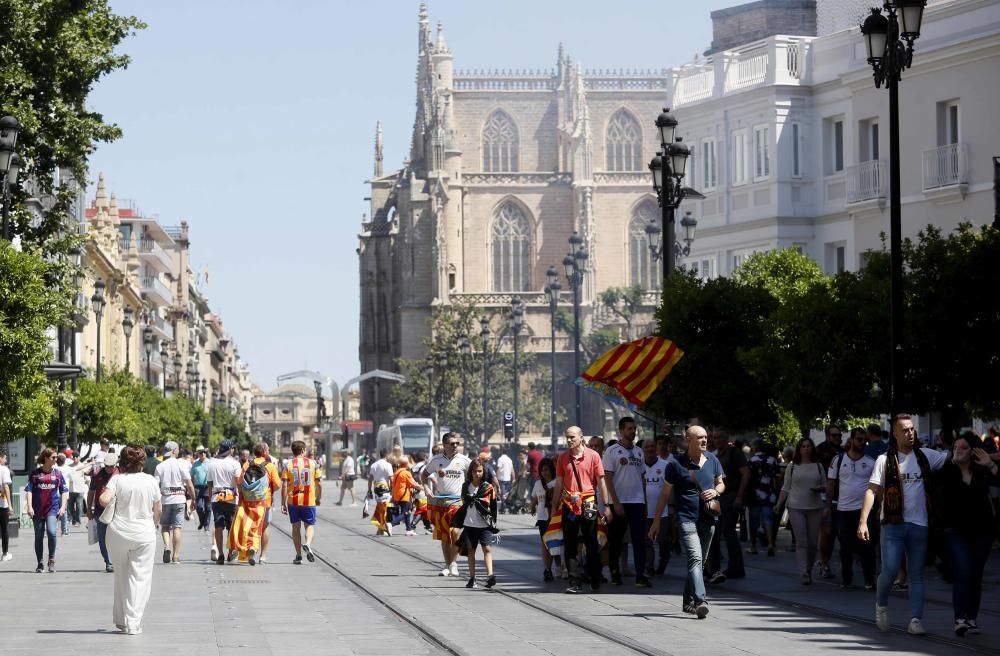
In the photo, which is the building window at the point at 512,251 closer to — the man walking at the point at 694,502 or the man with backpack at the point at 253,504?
the man with backpack at the point at 253,504

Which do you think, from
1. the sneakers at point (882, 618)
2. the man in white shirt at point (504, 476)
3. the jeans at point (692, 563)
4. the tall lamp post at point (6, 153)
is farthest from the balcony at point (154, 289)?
the sneakers at point (882, 618)

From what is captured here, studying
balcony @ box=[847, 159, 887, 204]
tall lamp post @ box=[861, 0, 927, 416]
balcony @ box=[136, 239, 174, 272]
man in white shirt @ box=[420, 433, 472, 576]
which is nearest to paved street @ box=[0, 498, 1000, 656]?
man in white shirt @ box=[420, 433, 472, 576]

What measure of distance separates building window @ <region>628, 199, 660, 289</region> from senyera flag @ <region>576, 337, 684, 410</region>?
3353 inches

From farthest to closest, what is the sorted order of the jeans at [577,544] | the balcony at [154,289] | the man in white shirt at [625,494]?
the balcony at [154,289]
the man in white shirt at [625,494]
the jeans at [577,544]

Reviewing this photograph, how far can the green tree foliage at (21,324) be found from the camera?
22.5 meters

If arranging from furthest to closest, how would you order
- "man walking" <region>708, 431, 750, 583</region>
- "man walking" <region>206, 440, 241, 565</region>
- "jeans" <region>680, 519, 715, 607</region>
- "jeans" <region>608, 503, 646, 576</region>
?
1. "man walking" <region>206, 440, 241, 565</region>
2. "man walking" <region>708, 431, 750, 583</region>
3. "jeans" <region>608, 503, 646, 576</region>
4. "jeans" <region>680, 519, 715, 607</region>

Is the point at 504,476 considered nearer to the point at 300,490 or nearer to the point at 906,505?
the point at 300,490

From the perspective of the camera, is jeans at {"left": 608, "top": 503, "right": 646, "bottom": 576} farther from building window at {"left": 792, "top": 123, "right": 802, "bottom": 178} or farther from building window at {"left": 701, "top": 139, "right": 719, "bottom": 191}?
building window at {"left": 701, "top": 139, "right": 719, "bottom": 191}

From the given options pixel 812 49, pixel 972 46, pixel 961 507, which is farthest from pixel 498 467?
pixel 961 507

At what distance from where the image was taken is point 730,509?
63.5ft

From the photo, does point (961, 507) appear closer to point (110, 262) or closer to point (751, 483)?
point (751, 483)

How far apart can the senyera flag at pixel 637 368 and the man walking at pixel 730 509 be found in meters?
3.55

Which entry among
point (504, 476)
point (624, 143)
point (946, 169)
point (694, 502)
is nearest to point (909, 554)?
point (694, 502)

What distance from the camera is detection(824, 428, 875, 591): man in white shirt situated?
17.5 m
